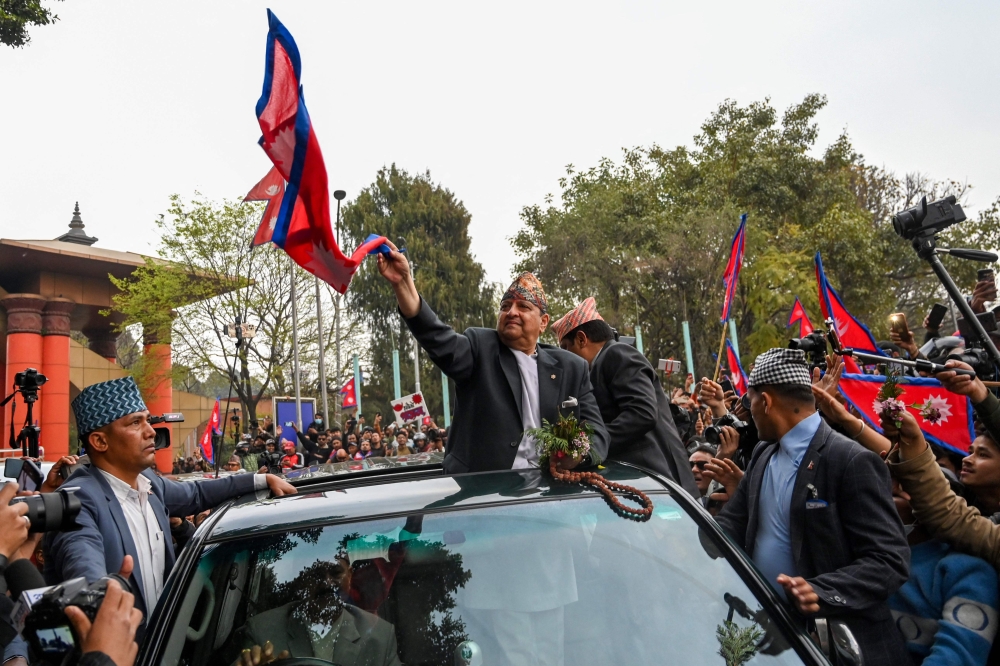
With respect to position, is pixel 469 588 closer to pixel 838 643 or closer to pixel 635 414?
pixel 838 643

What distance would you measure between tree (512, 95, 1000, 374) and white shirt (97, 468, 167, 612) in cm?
2468

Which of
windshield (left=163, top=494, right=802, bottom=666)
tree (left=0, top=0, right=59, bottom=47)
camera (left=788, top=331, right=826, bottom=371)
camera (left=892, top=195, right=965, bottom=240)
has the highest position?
tree (left=0, top=0, right=59, bottom=47)

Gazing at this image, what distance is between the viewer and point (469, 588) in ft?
8.04

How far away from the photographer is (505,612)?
2.43 meters

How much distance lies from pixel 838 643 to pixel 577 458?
3.14ft

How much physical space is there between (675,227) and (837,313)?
21.1 m

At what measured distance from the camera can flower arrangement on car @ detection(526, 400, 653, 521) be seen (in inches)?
105

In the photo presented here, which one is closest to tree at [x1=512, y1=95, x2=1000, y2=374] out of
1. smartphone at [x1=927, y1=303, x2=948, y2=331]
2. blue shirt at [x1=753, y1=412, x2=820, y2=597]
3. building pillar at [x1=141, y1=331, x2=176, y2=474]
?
building pillar at [x1=141, y1=331, x2=176, y2=474]

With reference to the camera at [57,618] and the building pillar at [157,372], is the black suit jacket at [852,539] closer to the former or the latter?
the camera at [57,618]

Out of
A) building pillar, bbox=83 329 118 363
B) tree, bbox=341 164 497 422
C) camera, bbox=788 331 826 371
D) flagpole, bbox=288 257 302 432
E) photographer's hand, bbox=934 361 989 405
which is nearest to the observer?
photographer's hand, bbox=934 361 989 405

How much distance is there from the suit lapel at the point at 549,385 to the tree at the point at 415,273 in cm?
4180

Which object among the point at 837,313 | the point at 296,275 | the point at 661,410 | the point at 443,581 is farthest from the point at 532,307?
the point at 296,275

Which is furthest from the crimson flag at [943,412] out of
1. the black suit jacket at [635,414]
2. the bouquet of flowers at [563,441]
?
the bouquet of flowers at [563,441]

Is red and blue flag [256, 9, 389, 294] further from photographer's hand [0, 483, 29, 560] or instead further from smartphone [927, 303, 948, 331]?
smartphone [927, 303, 948, 331]
